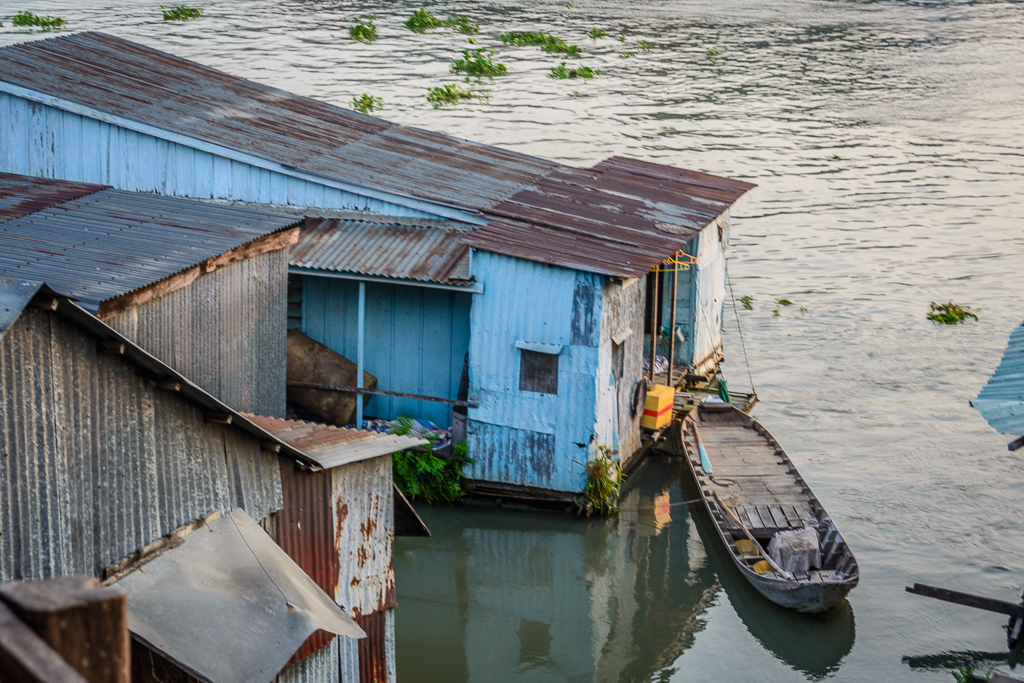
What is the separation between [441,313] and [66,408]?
9.04 metres

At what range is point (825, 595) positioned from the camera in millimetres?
11273

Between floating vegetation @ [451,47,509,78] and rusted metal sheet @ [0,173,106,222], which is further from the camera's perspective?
floating vegetation @ [451,47,509,78]

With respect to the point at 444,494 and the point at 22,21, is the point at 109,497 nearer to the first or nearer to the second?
the point at 444,494

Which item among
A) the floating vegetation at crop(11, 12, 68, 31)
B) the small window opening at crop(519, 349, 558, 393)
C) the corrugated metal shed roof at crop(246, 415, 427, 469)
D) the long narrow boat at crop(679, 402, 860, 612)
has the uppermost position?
the floating vegetation at crop(11, 12, 68, 31)

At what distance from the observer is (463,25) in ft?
174

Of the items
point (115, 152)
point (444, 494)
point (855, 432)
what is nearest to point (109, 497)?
point (444, 494)

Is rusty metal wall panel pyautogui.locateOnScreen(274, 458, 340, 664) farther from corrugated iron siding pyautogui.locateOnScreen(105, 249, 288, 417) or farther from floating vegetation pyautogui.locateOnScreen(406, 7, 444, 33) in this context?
floating vegetation pyautogui.locateOnScreen(406, 7, 444, 33)

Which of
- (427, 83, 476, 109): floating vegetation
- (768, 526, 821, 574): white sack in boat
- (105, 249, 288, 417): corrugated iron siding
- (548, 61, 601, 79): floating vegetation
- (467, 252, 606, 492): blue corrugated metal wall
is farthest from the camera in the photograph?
(548, 61, 601, 79): floating vegetation

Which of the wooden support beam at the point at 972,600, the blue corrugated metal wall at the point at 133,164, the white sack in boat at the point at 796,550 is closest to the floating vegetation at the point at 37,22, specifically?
the blue corrugated metal wall at the point at 133,164

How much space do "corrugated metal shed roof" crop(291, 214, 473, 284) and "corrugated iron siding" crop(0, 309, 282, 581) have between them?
7030 mm

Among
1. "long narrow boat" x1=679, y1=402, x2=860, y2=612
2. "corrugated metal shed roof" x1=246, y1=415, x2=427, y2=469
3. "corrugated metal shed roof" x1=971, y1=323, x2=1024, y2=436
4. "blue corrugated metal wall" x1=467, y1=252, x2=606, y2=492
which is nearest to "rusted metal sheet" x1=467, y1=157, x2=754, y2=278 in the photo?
"blue corrugated metal wall" x1=467, y1=252, x2=606, y2=492

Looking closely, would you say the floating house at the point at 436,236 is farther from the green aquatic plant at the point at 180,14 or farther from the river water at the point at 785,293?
the green aquatic plant at the point at 180,14

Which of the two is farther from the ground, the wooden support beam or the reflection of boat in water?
the wooden support beam

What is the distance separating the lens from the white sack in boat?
1197cm
